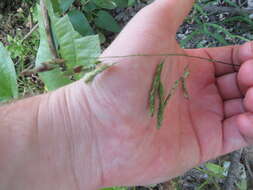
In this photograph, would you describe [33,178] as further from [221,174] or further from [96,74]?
[221,174]

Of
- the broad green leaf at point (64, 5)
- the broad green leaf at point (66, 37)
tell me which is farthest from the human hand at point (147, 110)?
the broad green leaf at point (64, 5)

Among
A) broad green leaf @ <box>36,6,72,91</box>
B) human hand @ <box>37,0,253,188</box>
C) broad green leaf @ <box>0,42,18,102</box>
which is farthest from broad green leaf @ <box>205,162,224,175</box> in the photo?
broad green leaf @ <box>0,42,18,102</box>

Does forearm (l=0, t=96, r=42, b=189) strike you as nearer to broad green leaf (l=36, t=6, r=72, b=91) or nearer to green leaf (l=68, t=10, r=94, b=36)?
broad green leaf (l=36, t=6, r=72, b=91)

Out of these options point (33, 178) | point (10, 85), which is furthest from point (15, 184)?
point (10, 85)

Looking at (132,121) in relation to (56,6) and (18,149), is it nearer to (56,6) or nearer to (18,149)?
(18,149)

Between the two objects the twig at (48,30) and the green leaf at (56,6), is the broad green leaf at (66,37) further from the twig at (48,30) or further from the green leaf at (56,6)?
the green leaf at (56,6)

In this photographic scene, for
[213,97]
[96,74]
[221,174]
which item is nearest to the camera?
[96,74]
